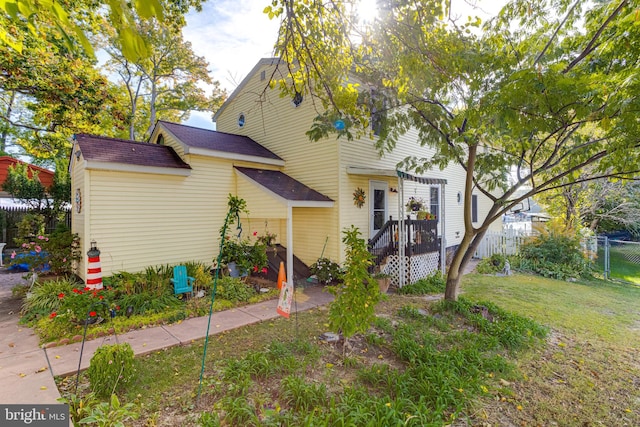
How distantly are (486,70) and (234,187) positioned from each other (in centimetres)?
677

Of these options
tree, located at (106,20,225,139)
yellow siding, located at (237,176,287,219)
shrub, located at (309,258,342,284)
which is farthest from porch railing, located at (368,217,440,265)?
tree, located at (106,20,225,139)

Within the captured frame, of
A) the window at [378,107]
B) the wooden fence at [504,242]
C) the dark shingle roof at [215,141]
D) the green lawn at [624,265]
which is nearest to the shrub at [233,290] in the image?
the dark shingle roof at [215,141]

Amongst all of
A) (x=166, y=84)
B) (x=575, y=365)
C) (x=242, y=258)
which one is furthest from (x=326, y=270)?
(x=166, y=84)

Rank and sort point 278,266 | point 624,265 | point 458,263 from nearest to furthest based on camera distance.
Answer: point 458,263 → point 278,266 → point 624,265

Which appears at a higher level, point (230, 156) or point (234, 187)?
point (230, 156)

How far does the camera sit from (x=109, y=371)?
3.25m

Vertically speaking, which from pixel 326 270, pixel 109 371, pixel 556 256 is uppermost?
pixel 556 256

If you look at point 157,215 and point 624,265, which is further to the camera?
point 624,265

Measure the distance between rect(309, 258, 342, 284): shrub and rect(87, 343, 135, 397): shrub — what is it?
512cm

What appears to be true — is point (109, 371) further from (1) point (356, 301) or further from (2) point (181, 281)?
(2) point (181, 281)

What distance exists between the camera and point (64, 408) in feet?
9.18

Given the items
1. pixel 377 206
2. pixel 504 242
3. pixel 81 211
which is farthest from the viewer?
pixel 504 242

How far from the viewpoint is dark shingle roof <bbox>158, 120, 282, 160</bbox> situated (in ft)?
27.0

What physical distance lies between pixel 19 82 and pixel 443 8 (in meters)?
11.9
